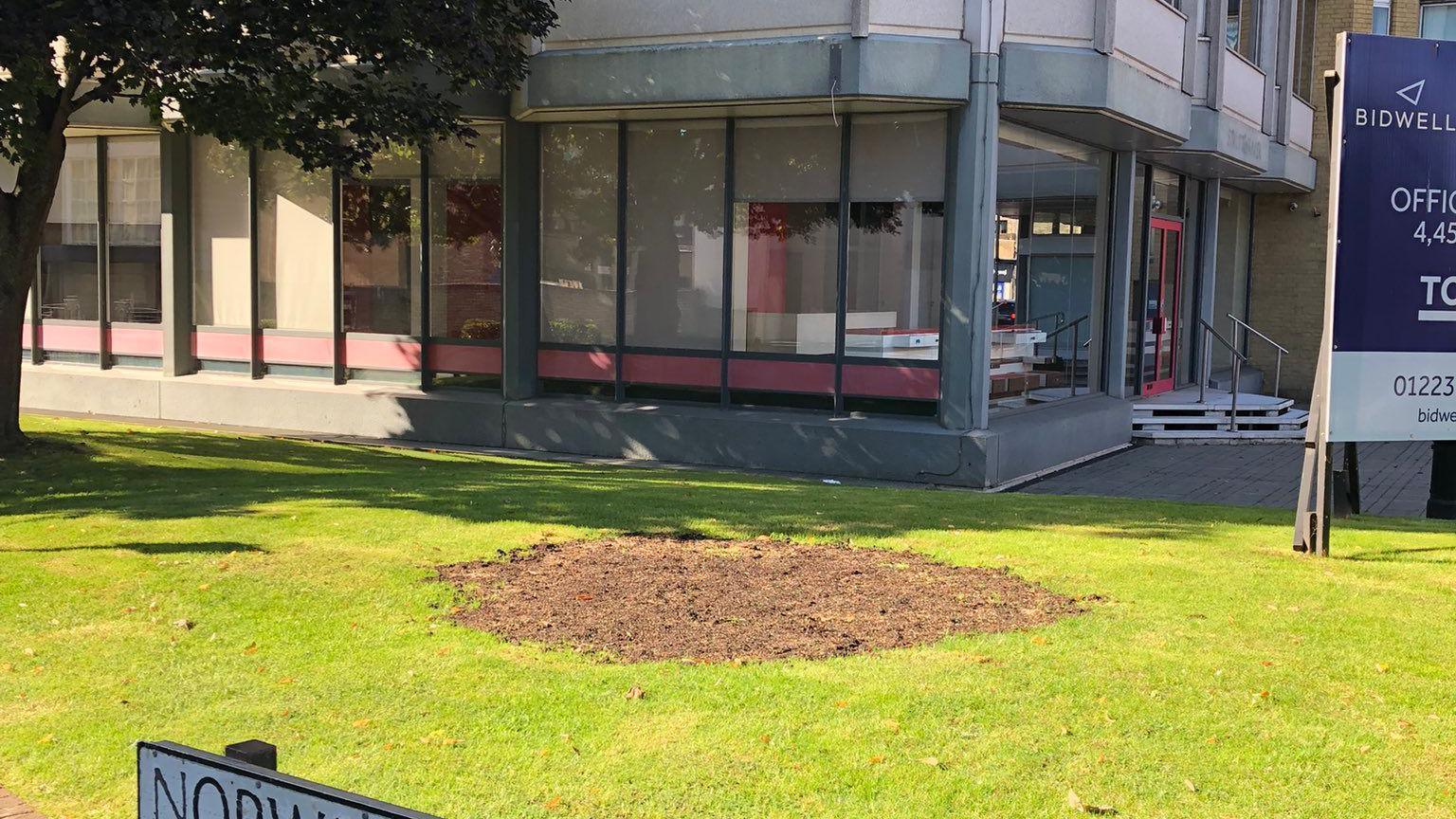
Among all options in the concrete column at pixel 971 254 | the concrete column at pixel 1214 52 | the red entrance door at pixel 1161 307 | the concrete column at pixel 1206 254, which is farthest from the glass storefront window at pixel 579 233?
the concrete column at pixel 1206 254

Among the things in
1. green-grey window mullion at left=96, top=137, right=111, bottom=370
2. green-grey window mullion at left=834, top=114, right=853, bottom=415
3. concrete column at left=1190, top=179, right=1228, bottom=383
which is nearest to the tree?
green-grey window mullion at left=834, top=114, right=853, bottom=415

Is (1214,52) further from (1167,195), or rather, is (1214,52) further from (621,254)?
(621,254)

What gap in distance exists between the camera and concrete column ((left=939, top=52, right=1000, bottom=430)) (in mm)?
14477

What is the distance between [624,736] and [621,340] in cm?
1180

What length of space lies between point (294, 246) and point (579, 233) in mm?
4547

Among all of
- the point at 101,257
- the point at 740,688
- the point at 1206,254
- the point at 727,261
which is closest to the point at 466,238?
the point at 727,261

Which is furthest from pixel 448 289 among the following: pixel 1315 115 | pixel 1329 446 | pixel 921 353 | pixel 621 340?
pixel 1315 115

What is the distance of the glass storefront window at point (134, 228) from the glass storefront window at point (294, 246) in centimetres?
195

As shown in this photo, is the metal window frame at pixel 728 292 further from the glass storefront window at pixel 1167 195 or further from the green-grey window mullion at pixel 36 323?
the green-grey window mullion at pixel 36 323

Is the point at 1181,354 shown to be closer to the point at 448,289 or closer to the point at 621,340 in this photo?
the point at 621,340

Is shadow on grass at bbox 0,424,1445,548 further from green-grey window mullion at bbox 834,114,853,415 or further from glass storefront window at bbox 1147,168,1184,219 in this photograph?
glass storefront window at bbox 1147,168,1184,219

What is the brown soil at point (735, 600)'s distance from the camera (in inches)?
268

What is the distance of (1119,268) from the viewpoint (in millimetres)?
18922

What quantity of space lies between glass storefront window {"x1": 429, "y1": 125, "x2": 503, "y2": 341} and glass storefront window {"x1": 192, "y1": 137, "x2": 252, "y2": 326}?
3.16 m
